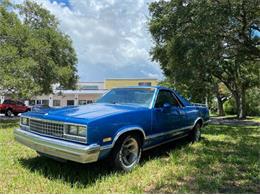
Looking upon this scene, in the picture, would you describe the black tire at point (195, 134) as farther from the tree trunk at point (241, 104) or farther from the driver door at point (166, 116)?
the tree trunk at point (241, 104)

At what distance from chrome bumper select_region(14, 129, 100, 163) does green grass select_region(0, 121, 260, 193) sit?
1.59 ft

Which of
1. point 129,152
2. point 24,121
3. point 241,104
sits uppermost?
point 241,104

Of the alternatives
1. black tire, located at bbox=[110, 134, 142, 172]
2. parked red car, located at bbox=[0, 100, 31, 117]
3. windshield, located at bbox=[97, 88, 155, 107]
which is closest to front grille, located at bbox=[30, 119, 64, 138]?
black tire, located at bbox=[110, 134, 142, 172]

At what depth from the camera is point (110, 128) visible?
4.82 metres

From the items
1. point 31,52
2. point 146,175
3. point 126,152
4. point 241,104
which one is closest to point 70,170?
point 126,152

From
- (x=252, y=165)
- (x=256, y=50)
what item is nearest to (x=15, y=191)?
(x=252, y=165)

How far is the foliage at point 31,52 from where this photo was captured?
13.7 m

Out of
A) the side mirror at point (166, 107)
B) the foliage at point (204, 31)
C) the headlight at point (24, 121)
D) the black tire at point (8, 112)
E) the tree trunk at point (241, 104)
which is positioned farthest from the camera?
the black tire at point (8, 112)

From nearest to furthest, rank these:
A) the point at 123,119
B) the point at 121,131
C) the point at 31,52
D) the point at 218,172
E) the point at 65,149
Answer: the point at 65,149 → the point at 121,131 → the point at 123,119 → the point at 218,172 → the point at 31,52

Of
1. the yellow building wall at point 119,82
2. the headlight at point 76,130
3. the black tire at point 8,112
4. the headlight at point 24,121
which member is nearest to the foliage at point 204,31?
the headlight at point 24,121

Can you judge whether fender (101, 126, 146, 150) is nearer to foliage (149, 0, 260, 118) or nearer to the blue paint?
the blue paint

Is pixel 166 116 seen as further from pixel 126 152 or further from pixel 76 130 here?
pixel 76 130

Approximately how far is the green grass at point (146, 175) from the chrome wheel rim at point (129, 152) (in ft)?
0.69

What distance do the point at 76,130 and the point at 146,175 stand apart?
1.62 meters
